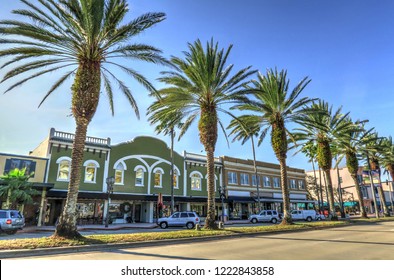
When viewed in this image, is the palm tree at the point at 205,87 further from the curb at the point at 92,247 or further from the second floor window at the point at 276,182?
the second floor window at the point at 276,182

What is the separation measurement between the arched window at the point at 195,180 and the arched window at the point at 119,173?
9.85 m

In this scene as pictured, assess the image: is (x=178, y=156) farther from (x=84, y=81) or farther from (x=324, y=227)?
(x=84, y=81)

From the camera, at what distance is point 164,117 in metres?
21.9

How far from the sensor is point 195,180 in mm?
38969

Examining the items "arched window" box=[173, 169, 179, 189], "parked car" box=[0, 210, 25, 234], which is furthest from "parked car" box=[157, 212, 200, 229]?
"parked car" box=[0, 210, 25, 234]

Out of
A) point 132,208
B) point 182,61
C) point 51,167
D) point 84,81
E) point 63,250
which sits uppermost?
point 182,61

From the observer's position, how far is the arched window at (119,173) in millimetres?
32172

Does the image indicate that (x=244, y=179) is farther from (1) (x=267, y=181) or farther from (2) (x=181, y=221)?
(2) (x=181, y=221)

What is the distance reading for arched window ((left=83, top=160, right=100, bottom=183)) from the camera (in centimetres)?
3015

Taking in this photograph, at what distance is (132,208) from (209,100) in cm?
1894

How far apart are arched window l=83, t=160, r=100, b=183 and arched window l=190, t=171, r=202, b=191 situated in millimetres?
12962

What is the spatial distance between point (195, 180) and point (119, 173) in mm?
10953

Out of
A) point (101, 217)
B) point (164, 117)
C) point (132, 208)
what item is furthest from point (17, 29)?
point (132, 208)

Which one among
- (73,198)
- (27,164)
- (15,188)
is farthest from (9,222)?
(27,164)
